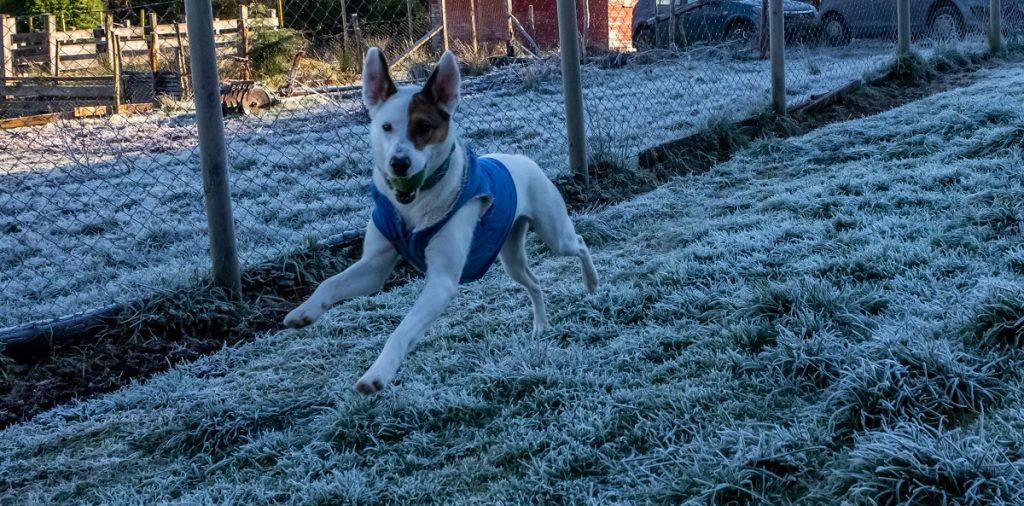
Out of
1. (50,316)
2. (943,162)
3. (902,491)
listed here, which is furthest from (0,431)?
(943,162)

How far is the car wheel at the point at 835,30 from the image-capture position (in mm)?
15680

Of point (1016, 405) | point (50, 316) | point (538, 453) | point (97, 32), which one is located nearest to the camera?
point (1016, 405)

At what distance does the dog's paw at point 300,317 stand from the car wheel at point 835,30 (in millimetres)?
14359

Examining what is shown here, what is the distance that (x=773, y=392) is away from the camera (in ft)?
9.69

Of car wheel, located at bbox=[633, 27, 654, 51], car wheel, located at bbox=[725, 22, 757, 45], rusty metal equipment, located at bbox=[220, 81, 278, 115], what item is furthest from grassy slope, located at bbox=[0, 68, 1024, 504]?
car wheel, located at bbox=[633, 27, 654, 51]

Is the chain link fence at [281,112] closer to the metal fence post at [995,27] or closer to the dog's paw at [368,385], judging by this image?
the metal fence post at [995,27]

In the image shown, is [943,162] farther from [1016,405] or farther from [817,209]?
[1016,405]

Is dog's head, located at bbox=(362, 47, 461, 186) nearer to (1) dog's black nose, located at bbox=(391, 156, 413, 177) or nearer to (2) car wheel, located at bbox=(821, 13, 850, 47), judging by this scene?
(1) dog's black nose, located at bbox=(391, 156, 413, 177)

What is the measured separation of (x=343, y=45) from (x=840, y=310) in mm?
13810

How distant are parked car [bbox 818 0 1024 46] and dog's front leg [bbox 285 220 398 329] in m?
12.6

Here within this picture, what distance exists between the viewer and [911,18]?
1485 centimetres

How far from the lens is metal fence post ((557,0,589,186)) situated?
20.9ft

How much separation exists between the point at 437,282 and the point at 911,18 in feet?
45.5

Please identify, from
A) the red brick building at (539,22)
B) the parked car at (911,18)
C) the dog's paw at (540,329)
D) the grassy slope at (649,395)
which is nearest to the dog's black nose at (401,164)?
the grassy slope at (649,395)
